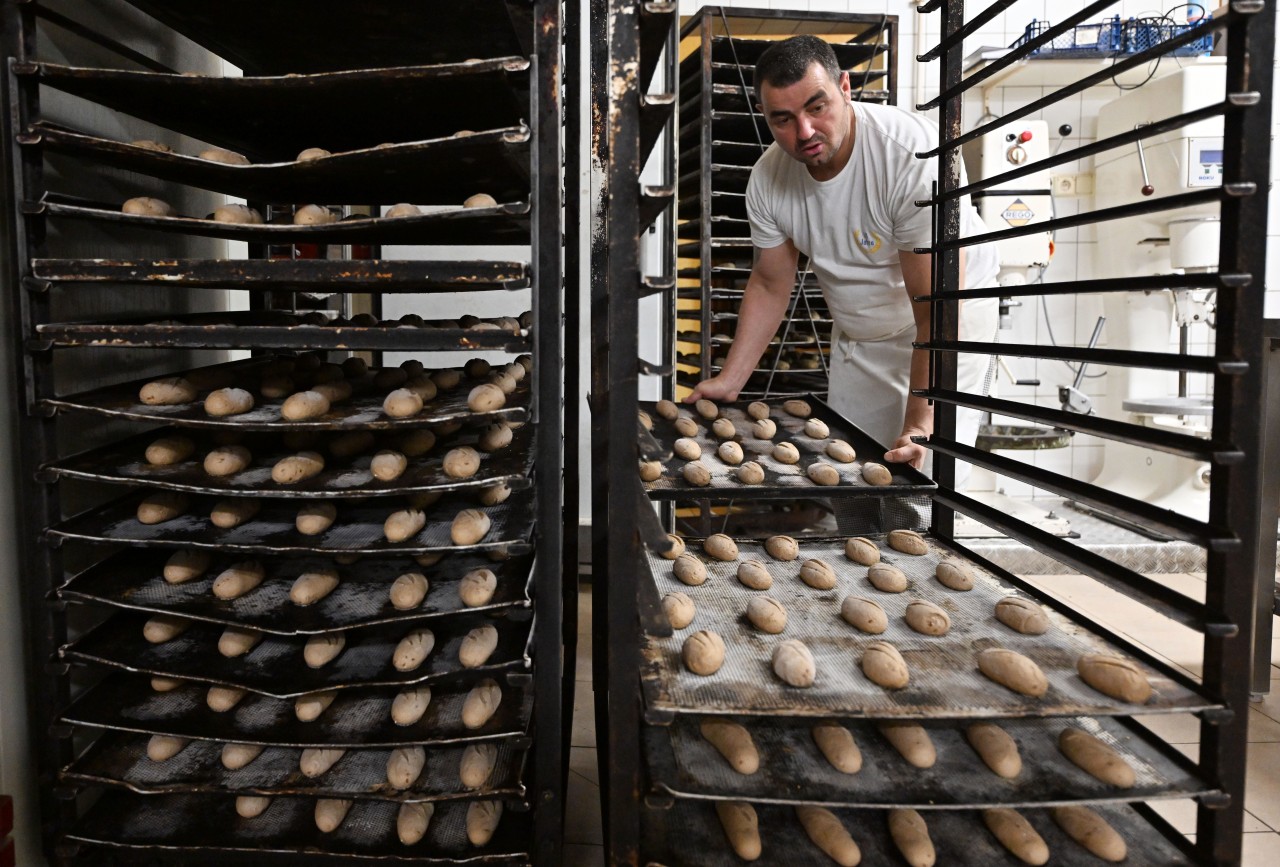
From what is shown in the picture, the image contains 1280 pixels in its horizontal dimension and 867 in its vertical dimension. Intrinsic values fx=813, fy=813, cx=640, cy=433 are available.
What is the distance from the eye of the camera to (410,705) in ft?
4.55

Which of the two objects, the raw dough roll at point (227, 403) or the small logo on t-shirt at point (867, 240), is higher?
the small logo on t-shirt at point (867, 240)

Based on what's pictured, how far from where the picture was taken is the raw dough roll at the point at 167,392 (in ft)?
4.51

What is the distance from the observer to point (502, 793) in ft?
4.39

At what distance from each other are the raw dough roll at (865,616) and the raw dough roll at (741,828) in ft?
1.14

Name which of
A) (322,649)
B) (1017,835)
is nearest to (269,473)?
(322,649)

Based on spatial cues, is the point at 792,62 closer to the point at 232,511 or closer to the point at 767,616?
the point at 767,616

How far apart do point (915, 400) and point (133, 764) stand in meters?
1.88

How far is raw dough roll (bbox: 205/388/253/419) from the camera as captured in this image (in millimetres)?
1350

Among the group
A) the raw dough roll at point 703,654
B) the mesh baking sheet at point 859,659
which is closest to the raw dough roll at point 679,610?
the mesh baking sheet at point 859,659

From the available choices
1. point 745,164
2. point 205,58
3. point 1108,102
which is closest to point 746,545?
point 205,58

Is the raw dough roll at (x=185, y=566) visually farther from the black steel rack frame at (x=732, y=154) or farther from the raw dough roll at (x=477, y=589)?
the black steel rack frame at (x=732, y=154)

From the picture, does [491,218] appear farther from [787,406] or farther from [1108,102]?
[1108,102]

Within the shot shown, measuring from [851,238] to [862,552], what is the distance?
3.79ft

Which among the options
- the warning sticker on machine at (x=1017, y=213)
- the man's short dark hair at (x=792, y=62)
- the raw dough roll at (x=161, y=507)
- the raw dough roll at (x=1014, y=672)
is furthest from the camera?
the warning sticker on machine at (x=1017, y=213)
